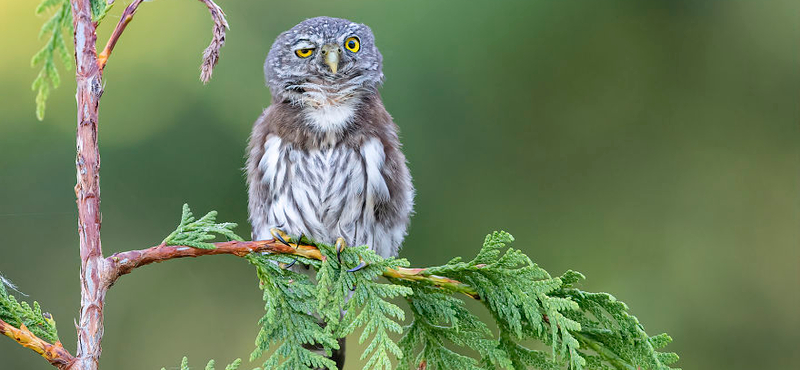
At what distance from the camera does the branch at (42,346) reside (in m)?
1.35

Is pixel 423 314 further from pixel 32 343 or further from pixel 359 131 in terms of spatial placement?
pixel 32 343

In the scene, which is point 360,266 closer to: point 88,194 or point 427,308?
point 427,308

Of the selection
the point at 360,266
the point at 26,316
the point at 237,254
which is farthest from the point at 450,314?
the point at 26,316

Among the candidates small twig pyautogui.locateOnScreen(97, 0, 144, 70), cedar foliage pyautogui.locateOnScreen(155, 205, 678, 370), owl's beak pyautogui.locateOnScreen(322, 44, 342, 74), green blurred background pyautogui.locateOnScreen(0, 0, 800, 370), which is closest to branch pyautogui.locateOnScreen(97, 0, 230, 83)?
small twig pyautogui.locateOnScreen(97, 0, 144, 70)

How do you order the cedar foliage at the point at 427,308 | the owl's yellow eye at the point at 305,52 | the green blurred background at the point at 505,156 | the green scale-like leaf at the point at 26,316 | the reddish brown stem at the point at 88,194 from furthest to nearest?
1. the green blurred background at the point at 505,156
2. the owl's yellow eye at the point at 305,52
3. the cedar foliage at the point at 427,308
4. the green scale-like leaf at the point at 26,316
5. the reddish brown stem at the point at 88,194

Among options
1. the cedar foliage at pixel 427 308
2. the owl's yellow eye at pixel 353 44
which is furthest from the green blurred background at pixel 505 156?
the cedar foliage at pixel 427 308

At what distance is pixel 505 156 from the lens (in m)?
4.79

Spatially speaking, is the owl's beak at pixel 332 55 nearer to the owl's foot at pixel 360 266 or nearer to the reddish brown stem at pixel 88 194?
the owl's foot at pixel 360 266

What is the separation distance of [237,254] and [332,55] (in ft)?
2.77

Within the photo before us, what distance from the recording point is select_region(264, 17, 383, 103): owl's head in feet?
7.33

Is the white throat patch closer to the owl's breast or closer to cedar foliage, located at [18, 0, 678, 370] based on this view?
the owl's breast

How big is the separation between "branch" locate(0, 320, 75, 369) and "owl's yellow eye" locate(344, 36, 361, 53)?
123 centimetres

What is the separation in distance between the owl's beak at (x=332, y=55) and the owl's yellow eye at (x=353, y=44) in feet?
0.18

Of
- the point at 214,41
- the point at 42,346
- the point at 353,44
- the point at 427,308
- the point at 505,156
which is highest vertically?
the point at 505,156
